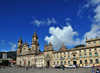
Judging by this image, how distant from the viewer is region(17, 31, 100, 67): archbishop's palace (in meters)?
46.5

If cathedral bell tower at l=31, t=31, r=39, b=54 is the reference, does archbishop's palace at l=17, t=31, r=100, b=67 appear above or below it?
below

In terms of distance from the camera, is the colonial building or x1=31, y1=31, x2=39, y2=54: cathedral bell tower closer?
the colonial building

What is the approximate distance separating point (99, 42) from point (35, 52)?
41.9 metres

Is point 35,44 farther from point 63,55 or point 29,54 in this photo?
point 63,55

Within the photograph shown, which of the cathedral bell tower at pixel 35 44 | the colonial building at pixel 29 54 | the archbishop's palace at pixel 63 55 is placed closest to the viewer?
the archbishop's palace at pixel 63 55

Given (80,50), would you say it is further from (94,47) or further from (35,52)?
(35,52)

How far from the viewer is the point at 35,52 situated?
2800 inches

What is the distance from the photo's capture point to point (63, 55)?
55.3 metres

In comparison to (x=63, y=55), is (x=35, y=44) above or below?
above

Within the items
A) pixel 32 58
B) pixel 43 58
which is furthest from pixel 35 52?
pixel 43 58

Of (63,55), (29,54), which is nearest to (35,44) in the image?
(29,54)

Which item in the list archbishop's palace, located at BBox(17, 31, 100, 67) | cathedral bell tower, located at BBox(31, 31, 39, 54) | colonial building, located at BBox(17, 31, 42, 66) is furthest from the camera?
cathedral bell tower, located at BBox(31, 31, 39, 54)

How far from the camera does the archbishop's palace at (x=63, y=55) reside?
46.5m

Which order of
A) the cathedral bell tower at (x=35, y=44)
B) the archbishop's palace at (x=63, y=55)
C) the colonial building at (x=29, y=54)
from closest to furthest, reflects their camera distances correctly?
1. the archbishop's palace at (x=63, y=55)
2. the colonial building at (x=29, y=54)
3. the cathedral bell tower at (x=35, y=44)
